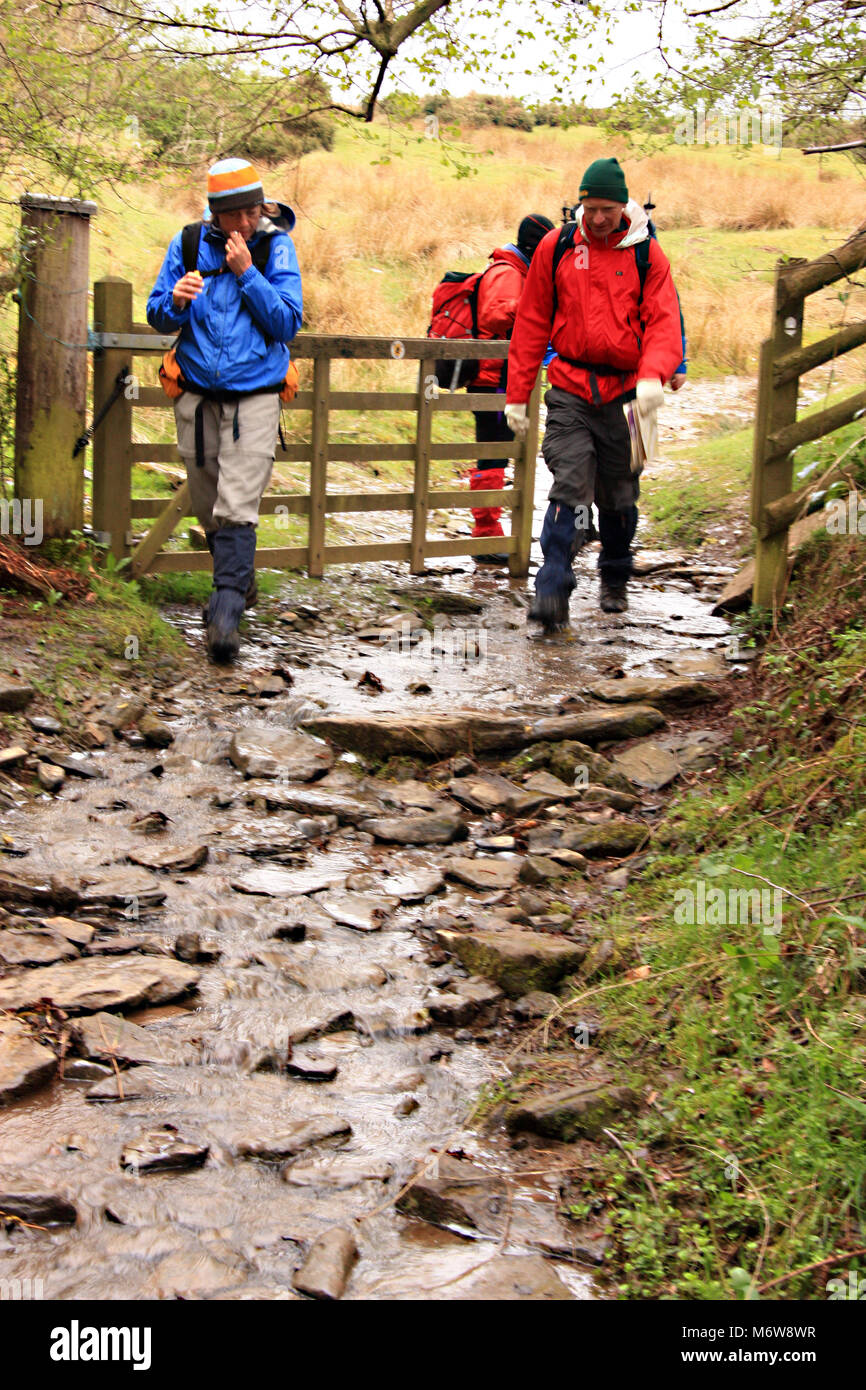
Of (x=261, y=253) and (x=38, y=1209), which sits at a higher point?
(x=261, y=253)

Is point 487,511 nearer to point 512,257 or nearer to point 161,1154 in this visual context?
point 512,257

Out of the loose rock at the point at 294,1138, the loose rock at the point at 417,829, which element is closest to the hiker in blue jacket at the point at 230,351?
the loose rock at the point at 417,829

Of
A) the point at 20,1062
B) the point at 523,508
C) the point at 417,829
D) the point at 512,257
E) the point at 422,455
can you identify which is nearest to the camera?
the point at 20,1062

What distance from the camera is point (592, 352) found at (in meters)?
7.55

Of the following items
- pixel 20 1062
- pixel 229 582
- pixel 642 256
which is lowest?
pixel 20 1062

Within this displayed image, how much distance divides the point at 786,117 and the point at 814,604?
203 inches

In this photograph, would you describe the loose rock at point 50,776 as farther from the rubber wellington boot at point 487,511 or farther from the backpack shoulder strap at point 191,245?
the rubber wellington boot at point 487,511

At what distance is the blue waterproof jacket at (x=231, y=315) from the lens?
6609 millimetres

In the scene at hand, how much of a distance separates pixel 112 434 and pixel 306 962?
412 cm

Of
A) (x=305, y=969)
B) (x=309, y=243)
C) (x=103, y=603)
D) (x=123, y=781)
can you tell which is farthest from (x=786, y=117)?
(x=309, y=243)

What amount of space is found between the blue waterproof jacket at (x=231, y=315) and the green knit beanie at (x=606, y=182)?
5.06 ft

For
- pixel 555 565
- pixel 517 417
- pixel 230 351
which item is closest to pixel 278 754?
pixel 230 351

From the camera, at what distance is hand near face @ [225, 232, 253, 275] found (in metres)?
6.47

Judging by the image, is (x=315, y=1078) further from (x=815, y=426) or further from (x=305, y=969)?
(x=815, y=426)
